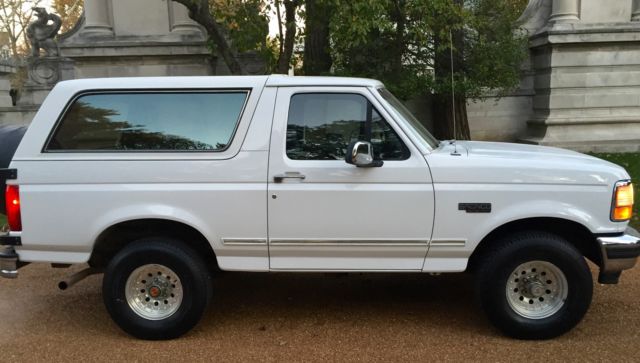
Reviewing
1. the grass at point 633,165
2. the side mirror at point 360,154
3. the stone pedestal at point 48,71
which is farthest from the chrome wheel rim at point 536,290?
the stone pedestal at point 48,71

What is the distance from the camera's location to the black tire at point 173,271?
158 inches

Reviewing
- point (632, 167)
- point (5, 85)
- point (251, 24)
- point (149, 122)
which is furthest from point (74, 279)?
point (5, 85)

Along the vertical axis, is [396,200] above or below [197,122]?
below

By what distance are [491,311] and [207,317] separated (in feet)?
7.95

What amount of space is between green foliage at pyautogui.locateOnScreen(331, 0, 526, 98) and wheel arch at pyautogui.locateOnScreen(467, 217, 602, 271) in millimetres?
5273

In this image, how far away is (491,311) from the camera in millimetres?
4004

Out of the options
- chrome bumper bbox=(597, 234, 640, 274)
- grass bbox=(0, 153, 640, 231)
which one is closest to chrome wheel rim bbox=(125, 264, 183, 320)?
chrome bumper bbox=(597, 234, 640, 274)

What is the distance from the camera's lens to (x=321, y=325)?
4359 millimetres

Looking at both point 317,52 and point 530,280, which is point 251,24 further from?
point 530,280

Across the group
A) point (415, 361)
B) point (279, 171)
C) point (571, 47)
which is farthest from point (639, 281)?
point (571, 47)

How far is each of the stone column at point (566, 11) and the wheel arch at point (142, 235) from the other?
488 inches

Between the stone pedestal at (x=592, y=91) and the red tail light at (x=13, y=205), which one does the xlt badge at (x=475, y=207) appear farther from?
the stone pedestal at (x=592, y=91)

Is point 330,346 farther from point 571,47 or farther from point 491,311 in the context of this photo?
point 571,47

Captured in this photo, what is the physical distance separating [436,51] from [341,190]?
294 inches
